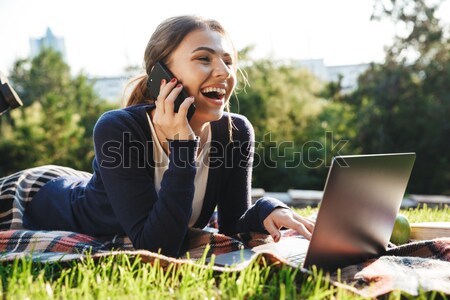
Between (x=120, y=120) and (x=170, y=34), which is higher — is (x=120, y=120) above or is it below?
below

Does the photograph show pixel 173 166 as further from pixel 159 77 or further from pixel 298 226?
pixel 298 226

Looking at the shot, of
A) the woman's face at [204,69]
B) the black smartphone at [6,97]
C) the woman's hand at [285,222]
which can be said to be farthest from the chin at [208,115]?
the black smartphone at [6,97]

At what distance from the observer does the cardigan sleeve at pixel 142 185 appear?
6.43 feet

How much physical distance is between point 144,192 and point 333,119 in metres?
13.1

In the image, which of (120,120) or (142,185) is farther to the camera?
(120,120)

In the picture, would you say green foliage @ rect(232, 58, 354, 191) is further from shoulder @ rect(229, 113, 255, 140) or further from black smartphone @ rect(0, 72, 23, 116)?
black smartphone @ rect(0, 72, 23, 116)

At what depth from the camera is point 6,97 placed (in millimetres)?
2590

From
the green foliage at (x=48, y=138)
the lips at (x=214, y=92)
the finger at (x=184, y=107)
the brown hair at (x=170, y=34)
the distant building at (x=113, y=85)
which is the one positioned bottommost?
the green foliage at (x=48, y=138)

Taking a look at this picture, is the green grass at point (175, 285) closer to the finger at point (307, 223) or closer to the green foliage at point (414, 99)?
the finger at point (307, 223)

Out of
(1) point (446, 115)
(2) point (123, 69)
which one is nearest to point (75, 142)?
(2) point (123, 69)

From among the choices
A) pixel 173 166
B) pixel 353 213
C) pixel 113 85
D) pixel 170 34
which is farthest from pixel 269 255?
pixel 113 85

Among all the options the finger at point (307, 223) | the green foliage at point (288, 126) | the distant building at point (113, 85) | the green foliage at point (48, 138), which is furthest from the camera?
the green foliage at point (48, 138)

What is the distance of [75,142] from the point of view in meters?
14.6

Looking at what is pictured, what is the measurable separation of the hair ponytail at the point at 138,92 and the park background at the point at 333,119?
944 cm
